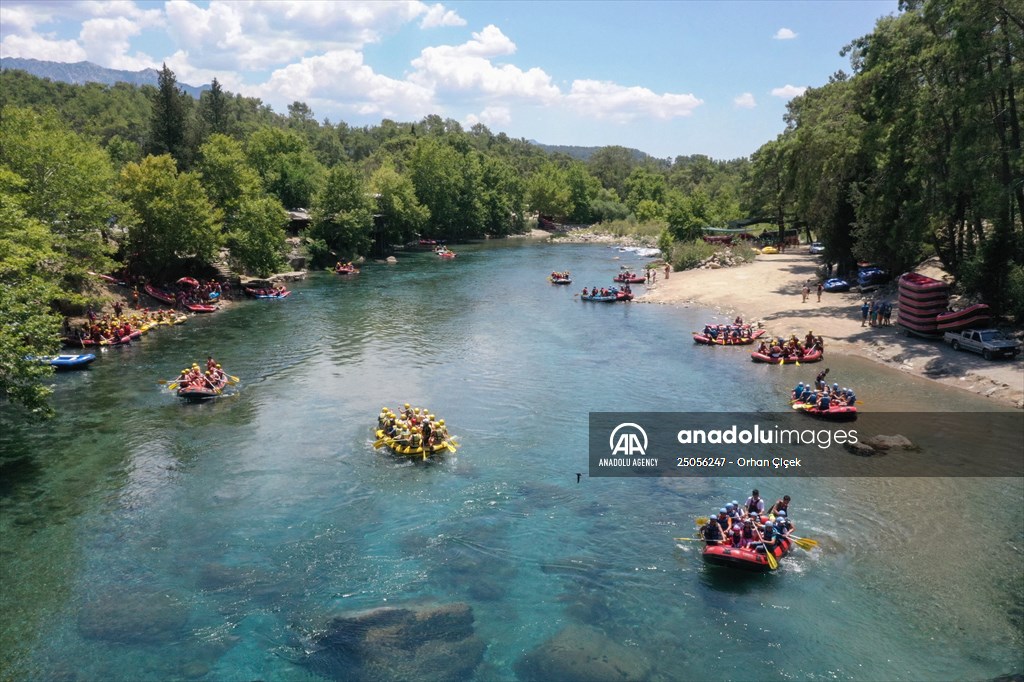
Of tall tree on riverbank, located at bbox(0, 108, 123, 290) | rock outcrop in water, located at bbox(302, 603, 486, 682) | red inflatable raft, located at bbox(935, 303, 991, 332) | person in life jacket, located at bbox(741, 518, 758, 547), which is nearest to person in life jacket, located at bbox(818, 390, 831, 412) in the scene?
red inflatable raft, located at bbox(935, 303, 991, 332)

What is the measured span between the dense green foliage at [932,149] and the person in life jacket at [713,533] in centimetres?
2647

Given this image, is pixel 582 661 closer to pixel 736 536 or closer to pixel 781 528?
pixel 736 536

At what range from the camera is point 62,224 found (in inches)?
1758

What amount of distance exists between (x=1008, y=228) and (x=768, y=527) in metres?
29.7

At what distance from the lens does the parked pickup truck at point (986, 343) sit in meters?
36.2

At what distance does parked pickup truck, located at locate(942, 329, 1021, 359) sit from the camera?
Answer: 36219 millimetres

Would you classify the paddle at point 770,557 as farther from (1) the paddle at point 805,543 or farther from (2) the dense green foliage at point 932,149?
(2) the dense green foliage at point 932,149

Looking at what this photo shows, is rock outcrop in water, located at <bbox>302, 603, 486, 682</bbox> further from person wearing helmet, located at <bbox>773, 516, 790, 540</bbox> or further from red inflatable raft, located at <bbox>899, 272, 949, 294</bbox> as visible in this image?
red inflatable raft, located at <bbox>899, 272, 949, 294</bbox>

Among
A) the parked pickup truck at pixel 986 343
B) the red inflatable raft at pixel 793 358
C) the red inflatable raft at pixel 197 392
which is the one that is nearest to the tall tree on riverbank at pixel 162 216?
the red inflatable raft at pixel 197 392

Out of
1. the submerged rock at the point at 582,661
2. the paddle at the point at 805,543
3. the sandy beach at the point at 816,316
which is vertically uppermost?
the sandy beach at the point at 816,316

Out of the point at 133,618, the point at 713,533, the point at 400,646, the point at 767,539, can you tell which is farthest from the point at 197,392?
the point at 767,539

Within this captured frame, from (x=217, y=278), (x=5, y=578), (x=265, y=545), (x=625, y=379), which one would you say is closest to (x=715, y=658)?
(x=265, y=545)

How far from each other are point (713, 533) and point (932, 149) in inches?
1334

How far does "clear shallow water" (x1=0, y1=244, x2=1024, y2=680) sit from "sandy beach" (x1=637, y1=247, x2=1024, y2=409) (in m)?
1.78
